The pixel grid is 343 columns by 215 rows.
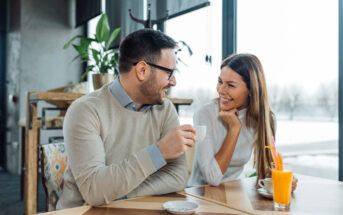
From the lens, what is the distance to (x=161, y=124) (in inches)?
53.4

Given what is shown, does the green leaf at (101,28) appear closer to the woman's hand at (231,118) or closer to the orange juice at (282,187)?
the woman's hand at (231,118)

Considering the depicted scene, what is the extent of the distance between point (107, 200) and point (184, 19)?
8.68 ft

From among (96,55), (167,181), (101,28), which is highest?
(101,28)

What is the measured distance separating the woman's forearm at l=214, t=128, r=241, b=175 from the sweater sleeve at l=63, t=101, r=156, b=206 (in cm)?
57

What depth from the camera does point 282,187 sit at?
972 millimetres

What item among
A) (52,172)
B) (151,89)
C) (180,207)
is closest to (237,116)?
(151,89)

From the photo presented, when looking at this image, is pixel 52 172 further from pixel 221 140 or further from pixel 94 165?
pixel 221 140

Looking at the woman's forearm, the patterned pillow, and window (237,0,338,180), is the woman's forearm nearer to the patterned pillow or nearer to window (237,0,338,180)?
the patterned pillow

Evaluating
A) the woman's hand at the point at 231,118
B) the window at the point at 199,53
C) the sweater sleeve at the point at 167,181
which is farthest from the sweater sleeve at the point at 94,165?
the window at the point at 199,53

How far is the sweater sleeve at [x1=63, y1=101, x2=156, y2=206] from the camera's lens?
981 millimetres

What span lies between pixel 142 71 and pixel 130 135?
0.28 m

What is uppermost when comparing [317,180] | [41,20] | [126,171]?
[41,20]

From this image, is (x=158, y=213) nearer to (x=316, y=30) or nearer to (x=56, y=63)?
(x=316, y=30)

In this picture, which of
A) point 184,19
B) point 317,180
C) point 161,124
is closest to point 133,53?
point 161,124
